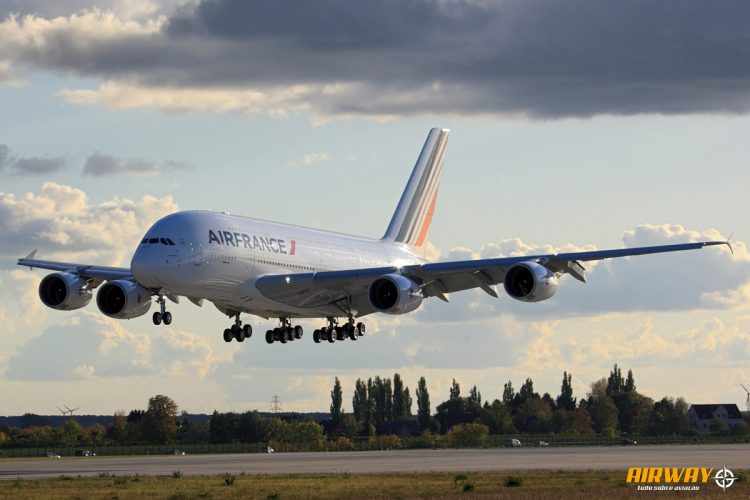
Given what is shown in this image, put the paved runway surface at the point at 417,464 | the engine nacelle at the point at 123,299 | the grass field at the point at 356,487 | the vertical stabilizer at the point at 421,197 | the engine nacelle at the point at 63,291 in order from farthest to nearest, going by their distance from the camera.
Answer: the vertical stabilizer at the point at 421,197 → the paved runway surface at the point at 417,464 → the engine nacelle at the point at 63,291 → the engine nacelle at the point at 123,299 → the grass field at the point at 356,487

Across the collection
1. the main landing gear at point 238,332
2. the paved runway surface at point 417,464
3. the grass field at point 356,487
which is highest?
the main landing gear at point 238,332

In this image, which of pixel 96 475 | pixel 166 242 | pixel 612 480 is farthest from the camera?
pixel 96 475

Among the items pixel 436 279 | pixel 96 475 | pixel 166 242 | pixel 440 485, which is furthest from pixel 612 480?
pixel 96 475

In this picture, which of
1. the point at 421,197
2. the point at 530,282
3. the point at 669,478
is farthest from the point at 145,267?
the point at 421,197

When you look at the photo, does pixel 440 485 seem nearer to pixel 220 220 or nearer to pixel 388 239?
pixel 220 220

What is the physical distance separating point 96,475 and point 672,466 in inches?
1677

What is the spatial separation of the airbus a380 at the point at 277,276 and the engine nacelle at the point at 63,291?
66 mm

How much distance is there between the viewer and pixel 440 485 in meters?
86.1

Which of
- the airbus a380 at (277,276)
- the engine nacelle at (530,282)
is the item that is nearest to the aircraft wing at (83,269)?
the airbus a380 at (277,276)

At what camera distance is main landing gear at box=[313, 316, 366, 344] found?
320ft

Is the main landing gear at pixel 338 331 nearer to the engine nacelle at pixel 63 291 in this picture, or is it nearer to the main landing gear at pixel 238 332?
the main landing gear at pixel 238 332

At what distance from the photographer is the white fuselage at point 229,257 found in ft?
269

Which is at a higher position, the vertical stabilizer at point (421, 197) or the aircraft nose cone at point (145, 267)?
the vertical stabilizer at point (421, 197)

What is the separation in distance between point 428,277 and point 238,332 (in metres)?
13.4
